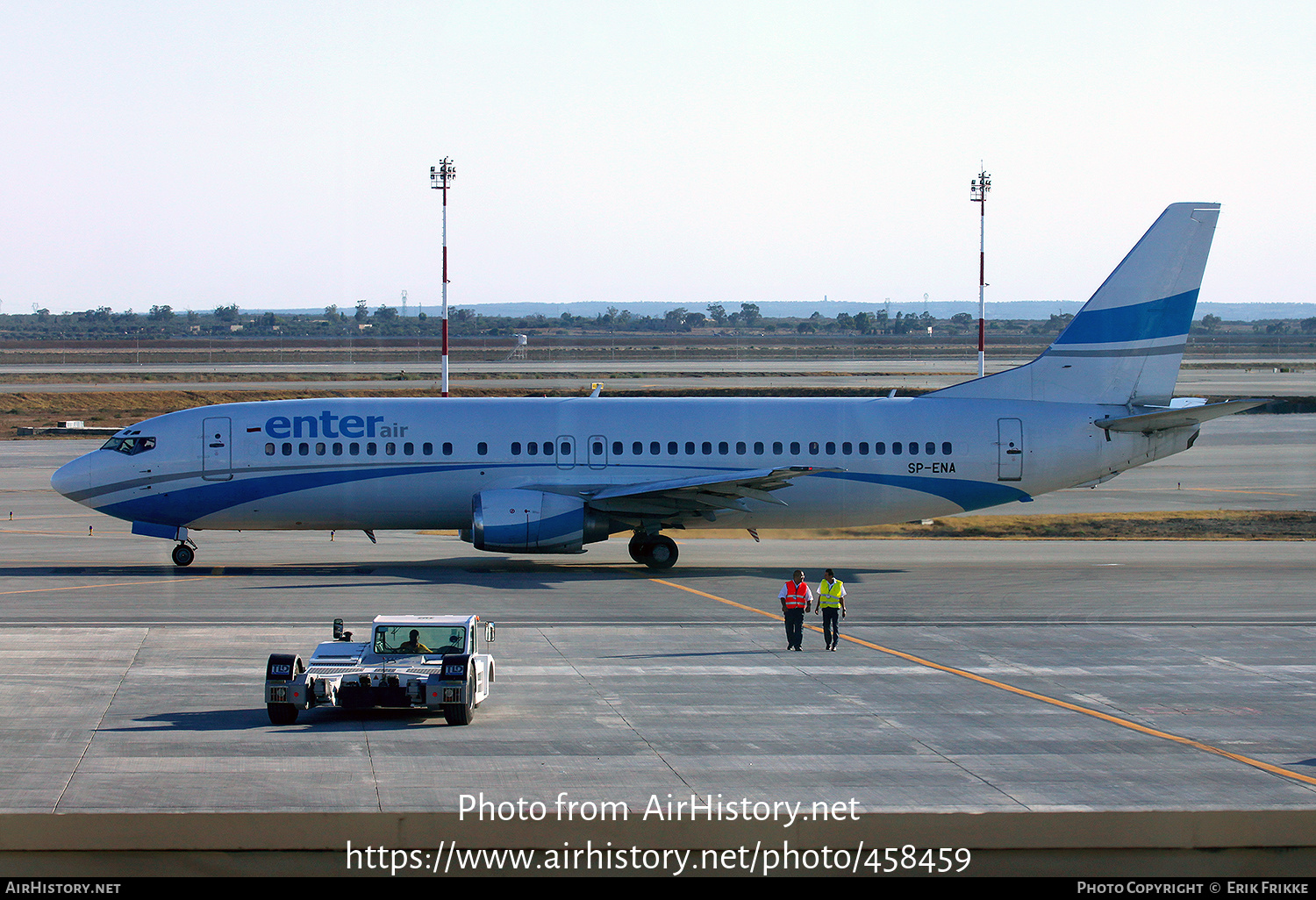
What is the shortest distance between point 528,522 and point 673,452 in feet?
16.2

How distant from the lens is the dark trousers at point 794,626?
2481 cm

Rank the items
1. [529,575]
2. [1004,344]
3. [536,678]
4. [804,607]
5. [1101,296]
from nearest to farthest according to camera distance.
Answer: [536,678] < [804,607] < [529,575] < [1101,296] < [1004,344]

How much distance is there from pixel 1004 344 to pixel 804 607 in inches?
7205

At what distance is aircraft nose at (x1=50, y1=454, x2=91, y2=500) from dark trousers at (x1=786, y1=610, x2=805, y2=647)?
2135 centimetres

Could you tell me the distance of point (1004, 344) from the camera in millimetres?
198625

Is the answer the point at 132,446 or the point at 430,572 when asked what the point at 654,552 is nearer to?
the point at 430,572

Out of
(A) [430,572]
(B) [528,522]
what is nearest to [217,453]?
(A) [430,572]

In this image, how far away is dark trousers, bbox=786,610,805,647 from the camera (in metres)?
24.8

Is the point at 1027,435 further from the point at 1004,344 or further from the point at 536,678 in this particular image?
the point at 1004,344

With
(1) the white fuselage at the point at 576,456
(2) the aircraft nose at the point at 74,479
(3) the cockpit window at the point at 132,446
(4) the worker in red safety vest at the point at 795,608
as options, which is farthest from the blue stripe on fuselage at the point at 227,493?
(4) the worker in red safety vest at the point at 795,608

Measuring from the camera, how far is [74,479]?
34719 millimetres

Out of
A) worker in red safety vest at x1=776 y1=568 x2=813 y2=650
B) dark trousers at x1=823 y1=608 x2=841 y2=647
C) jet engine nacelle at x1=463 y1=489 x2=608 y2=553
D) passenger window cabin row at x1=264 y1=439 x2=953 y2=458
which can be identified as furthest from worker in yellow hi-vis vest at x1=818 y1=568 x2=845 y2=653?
passenger window cabin row at x1=264 y1=439 x2=953 y2=458

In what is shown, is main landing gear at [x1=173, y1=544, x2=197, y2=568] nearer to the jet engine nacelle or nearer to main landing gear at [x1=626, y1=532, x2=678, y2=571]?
the jet engine nacelle

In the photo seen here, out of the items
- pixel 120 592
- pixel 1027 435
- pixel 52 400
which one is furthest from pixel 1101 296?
pixel 52 400
